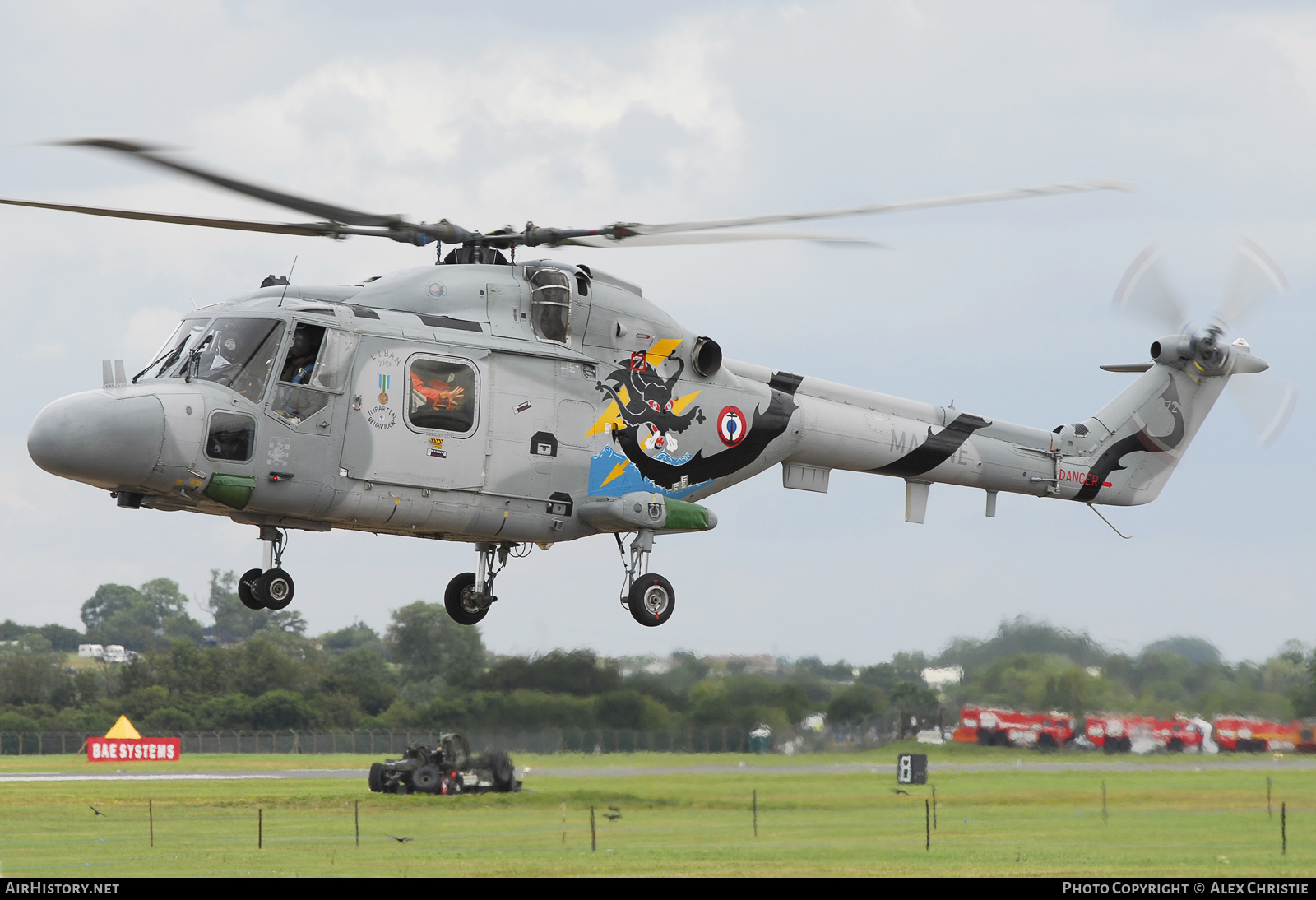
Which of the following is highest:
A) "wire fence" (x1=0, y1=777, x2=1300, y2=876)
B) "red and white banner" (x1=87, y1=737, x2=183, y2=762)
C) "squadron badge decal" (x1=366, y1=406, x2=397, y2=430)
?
"squadron badge decal" (x1=366, y1=406, x2=397, y2=430)

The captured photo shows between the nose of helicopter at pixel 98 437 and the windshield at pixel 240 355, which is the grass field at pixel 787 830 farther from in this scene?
the nose of helicopter at pixel 98 437

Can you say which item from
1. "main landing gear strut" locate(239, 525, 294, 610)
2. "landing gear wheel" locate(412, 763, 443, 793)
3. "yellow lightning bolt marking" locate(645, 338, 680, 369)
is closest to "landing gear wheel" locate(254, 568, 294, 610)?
"main landing gear strut" locate(239, 525, 294, 610)

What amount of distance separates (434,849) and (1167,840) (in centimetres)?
1148

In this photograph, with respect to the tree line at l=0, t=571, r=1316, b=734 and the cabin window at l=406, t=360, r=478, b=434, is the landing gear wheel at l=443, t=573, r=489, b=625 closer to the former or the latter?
the cabin window at l=406, t=360, r=478, b=434

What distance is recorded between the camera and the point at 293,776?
1555 inches

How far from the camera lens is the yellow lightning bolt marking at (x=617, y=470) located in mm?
16734

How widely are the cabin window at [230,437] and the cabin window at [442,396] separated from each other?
5.32 ft

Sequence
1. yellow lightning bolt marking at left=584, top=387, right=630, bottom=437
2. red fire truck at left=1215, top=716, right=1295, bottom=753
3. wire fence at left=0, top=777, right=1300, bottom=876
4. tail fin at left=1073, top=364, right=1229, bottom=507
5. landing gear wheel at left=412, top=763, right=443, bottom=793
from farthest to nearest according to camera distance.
Result: landing gear wheel at left=412, top=763, right=443, bottom=793, red fire truck at left=1215, top=716, right=1295, bottom=753, wire fence at left=0, top=777, right=1300, bottom=876, tail fin at left=1073, top=364, right=1229, bottom=507, yellow lightning bolt marking at left=584, top=387, right=630, bottom=437

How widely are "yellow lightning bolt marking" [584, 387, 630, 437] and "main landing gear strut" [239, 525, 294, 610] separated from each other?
343cm

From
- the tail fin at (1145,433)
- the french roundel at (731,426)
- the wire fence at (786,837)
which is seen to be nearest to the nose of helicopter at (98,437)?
the french roundel at (731,426)

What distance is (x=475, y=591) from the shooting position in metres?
17.9

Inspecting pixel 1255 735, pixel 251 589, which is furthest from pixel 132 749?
pixel 251 589

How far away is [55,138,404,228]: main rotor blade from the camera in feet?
39.6

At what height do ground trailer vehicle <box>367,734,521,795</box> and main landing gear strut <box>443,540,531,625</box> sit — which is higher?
main landing gear strut <box>443,540,531,625</box>
